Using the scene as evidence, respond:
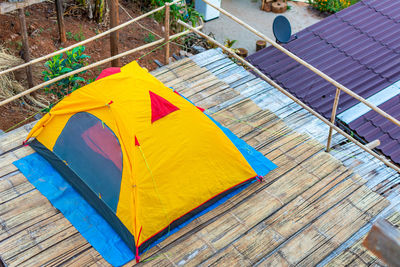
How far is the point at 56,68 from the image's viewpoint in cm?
686

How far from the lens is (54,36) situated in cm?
932

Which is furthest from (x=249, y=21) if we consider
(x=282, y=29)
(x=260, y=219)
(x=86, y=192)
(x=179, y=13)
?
(x=86, y=192)

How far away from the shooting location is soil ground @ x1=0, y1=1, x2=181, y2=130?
8141mm

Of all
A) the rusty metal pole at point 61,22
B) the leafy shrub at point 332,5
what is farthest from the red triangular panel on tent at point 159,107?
the leafy shrub at point 332,5

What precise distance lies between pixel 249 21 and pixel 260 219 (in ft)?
31.8

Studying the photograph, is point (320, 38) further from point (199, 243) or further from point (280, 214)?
point (199, 243)

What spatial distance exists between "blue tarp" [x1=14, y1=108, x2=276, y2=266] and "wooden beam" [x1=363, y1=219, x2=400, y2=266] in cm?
320

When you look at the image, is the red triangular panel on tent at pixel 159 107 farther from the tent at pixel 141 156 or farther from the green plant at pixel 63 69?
the green plant at pixel 63 69

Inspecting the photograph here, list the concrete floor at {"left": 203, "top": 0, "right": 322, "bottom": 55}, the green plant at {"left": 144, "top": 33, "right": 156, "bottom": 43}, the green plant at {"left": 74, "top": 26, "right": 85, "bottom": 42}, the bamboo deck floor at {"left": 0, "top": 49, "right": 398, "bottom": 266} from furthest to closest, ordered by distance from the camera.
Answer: the concrete floor at {"left": 203, "top": 0, "right": 322, "bottom": 55} < the green plant at {"left": 144, "top": 33, "right": 156, "bottom": 43} < the green plant at {"left": 74, "top": 26, "right": 85, "bottom": 42} < the bamboo deck floor at {"left": 0, "top": 49, "right": 398, "bottom": 266}

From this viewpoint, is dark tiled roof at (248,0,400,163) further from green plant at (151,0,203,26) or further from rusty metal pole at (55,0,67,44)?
rusty metal pole at (55,0,67,44)

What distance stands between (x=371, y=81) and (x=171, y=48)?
15.9ft

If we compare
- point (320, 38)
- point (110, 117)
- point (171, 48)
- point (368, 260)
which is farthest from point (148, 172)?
point (171, 48)

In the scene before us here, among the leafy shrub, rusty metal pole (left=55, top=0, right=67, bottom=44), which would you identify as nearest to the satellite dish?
rusty metal pole (left=55, top=0, right=67, bottom=44)

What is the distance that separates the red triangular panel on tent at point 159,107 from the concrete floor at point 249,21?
26.0ft
